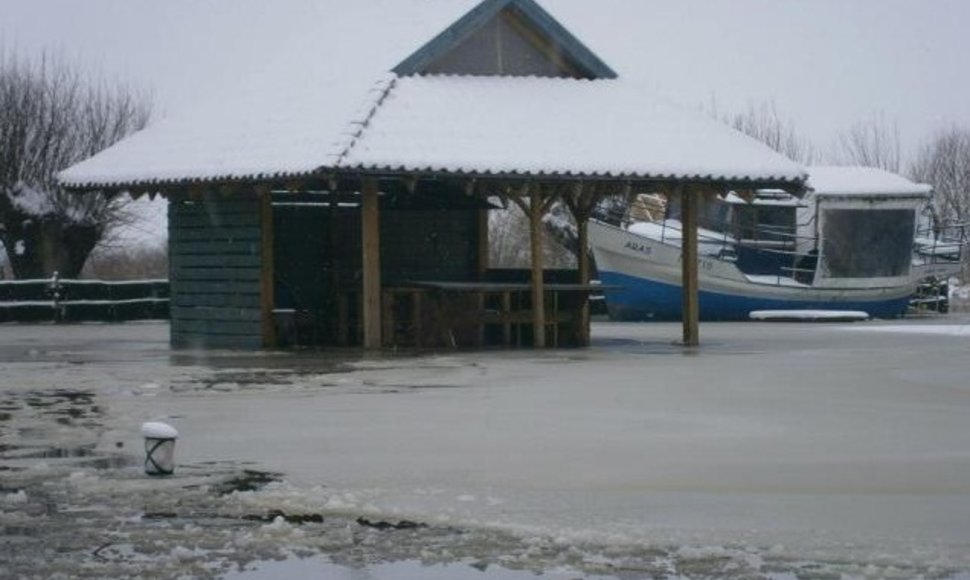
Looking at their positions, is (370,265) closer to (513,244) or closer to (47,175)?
(47,175)

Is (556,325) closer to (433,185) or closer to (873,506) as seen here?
(433,185)

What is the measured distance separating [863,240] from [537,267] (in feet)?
58.8

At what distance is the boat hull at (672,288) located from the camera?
39719 mm

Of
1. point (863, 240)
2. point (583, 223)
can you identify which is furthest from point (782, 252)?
point (583, 223)

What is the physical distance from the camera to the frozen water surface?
820cm

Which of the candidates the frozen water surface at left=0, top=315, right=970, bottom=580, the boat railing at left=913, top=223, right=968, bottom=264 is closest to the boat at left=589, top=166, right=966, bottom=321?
the boat railing at left=913, top=223, right=968, bottom=264

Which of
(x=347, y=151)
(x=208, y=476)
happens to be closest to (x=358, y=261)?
(x=347, y=151)

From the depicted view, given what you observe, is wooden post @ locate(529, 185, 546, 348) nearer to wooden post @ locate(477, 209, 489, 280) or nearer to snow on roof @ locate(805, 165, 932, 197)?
wooden post @ locate(477, 209, 489, 280)

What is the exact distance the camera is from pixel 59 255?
4506 centimetres

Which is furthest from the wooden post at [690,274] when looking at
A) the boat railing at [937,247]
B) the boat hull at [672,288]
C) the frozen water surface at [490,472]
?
the boat railing at [937,247]

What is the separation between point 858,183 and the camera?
41875 millimetres

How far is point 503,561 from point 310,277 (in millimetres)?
20239

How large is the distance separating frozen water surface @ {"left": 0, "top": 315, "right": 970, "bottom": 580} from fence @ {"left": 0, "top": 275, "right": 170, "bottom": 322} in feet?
60.1

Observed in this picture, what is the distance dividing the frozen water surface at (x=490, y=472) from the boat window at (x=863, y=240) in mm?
20459
